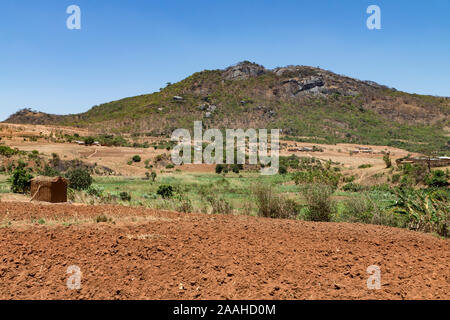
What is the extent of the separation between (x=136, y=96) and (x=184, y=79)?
14.5 meters

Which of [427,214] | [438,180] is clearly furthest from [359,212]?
[438,180]

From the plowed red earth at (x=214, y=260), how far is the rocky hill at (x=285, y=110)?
2464 inches

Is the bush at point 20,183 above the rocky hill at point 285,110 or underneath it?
underneath

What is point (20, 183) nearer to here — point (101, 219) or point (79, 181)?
point (79, 181)

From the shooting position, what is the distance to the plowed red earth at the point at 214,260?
4.84m

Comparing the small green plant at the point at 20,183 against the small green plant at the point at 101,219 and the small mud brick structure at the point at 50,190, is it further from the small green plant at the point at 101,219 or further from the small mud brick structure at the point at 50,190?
the small green plant at the point at 101,219

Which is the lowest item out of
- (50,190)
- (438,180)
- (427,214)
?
(438,180)

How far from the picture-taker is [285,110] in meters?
86.9

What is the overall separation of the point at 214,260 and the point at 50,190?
8.47m

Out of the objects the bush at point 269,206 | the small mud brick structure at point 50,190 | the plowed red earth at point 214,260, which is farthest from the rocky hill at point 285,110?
the plowed red earth at point 214,260

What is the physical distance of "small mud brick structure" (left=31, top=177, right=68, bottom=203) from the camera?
12.2m

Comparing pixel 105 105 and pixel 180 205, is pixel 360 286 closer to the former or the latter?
pixel 180 205

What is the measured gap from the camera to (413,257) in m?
6.10
